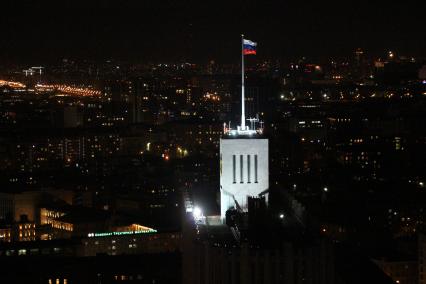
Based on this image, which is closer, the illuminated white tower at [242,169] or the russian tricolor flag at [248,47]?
the illuminated white tower at [242,169]

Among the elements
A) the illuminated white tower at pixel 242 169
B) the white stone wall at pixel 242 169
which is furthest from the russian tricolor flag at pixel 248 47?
the white stone wall at pixel 242 169

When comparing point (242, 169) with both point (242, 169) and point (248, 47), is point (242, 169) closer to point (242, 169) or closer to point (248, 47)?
point (242, 169)

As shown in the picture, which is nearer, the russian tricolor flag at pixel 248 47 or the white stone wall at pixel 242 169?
the white stone wall at pixel 242 169

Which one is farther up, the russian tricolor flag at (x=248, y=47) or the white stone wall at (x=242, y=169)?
the russian tricolor flag at (x=248, y=47)

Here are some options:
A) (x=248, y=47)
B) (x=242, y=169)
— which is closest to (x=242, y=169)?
(x=242, y=169)

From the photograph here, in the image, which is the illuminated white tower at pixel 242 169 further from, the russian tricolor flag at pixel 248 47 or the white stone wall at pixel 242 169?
the russian tricolor flag at pixel 248 47

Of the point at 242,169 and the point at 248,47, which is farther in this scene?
the point at 248,47

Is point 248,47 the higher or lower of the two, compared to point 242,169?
higher

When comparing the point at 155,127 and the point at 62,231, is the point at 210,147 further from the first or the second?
the point at 62,231
